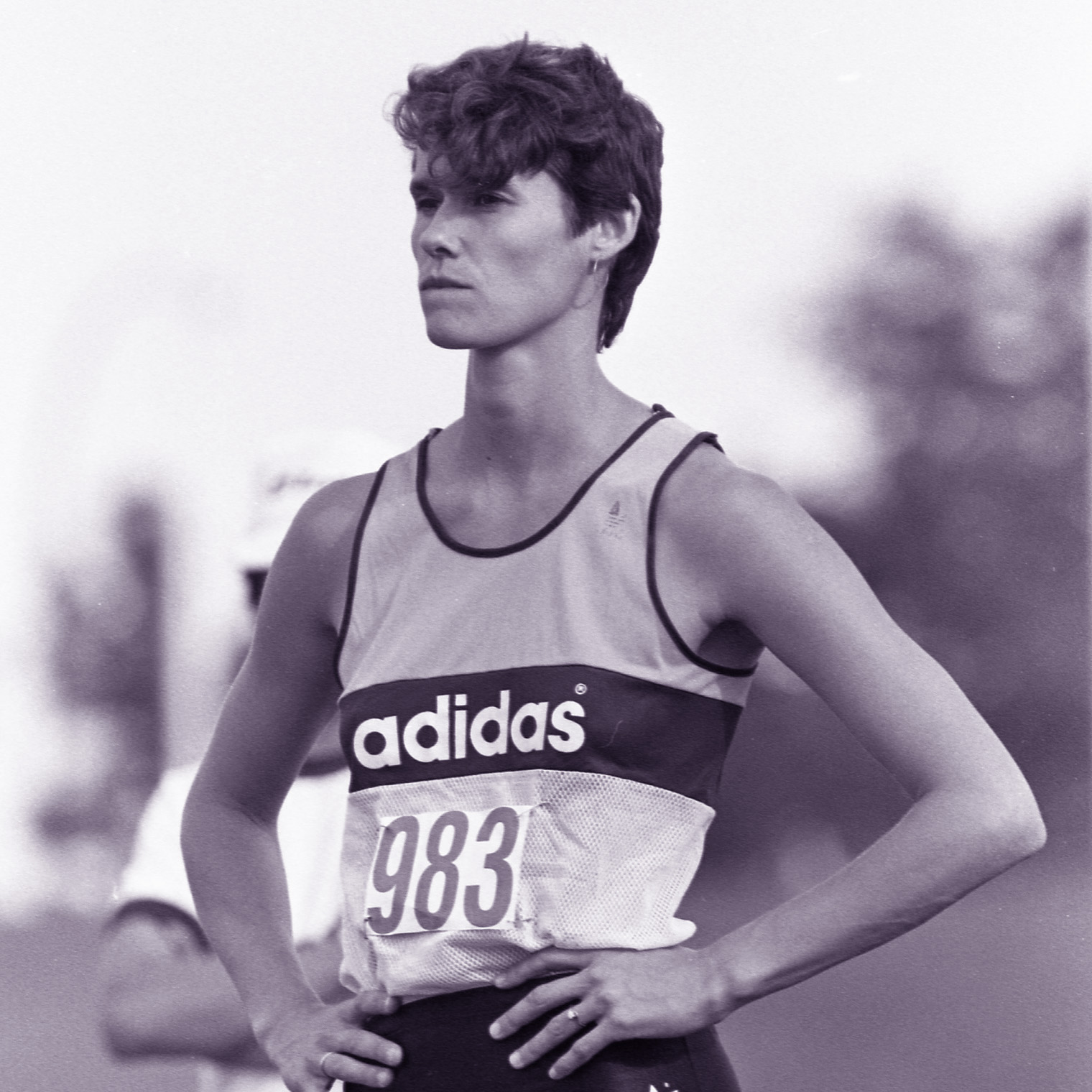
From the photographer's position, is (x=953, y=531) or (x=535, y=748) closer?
(x=535, y=748)

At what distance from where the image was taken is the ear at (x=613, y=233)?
1706 millimetres

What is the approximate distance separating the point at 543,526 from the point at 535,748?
21 cm

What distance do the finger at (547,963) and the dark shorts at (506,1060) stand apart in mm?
20

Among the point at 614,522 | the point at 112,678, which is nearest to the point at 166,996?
the point at 112,678

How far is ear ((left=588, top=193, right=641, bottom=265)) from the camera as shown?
1.71 m

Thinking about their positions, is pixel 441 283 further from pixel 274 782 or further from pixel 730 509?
pixel 274 782

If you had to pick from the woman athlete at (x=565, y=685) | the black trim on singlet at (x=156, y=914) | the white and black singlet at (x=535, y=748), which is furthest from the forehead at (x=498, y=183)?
the black trim on singlet at (x=156, y=914)

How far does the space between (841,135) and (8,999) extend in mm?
1823

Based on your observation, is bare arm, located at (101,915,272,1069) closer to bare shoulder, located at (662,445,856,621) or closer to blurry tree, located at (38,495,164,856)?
blurry tree, located at (38,495,164,856)

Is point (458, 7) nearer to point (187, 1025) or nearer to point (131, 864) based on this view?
point (131, 864)

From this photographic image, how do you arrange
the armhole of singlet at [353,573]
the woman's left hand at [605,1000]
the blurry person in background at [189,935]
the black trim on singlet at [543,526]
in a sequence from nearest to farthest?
the woman's left hand at [605,1000]
the black trim on singlet at [543,526]
the armhole of singlet at [353,573]
the blurry person in background at [189,935]

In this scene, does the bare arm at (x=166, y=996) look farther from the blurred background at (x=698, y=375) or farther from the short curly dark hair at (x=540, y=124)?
the short curly dark hair at (x=540, y=124)

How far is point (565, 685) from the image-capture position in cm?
155

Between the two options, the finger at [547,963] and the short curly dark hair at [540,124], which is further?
the short curly dark hair at [540,124]
